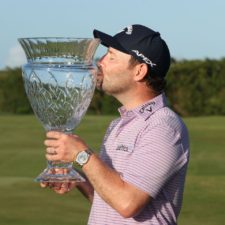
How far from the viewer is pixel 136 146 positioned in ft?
11.9

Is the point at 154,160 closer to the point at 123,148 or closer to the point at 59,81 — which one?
the point at 123,148

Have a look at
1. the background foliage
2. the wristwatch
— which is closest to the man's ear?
the wristwatch

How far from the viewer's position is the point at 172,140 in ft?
11.8

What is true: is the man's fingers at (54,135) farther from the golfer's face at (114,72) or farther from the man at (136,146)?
the golfer's face at (114,72)

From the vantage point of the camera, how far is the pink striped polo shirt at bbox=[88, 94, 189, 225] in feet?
11.7

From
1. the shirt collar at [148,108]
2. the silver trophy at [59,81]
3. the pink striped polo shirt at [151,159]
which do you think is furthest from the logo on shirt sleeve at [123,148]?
the silver trophy at [59,81]

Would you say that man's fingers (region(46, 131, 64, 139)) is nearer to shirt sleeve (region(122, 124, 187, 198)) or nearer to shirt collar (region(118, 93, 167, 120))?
Answer: shirt sleeve (region(122, 124, 187, 198))

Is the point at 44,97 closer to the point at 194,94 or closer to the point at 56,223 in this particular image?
the point at 56,223

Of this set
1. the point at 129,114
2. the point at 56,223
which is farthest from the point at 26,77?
the point at 56,223

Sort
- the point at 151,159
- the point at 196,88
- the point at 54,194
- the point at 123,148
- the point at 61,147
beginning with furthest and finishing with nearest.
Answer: the point at 196,88 → the point at 54,194 → the point at 123,148 → the point at 151,159 → the point at 61,147

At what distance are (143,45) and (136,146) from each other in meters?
0.44

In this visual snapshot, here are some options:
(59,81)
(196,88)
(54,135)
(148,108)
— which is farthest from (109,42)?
(196,88)

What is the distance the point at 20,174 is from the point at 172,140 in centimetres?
1010

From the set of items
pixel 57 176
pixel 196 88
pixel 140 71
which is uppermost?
pixel 140 71
